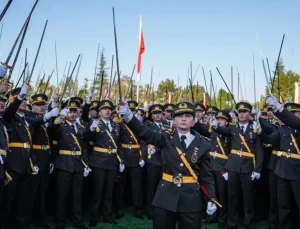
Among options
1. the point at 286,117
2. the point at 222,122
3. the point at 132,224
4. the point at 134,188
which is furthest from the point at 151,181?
the point at 286,117

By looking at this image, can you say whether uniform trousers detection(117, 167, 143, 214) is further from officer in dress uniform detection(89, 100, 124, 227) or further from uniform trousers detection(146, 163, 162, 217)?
officer in dress uniform detection(89, 100, 124, 227)

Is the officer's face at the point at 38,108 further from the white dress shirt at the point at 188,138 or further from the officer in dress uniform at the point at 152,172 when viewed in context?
the white dress shirt at the point at 188,138

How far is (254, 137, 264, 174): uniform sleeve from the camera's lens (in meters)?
7.26

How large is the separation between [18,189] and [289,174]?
467 cm

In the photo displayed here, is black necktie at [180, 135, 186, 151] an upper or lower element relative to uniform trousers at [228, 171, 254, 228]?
upper

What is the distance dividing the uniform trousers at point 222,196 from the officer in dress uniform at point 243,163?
0.24 metres

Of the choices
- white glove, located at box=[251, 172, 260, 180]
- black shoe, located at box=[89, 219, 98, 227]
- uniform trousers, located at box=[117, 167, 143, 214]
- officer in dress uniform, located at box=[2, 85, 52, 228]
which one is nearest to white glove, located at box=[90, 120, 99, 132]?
officer in dress uniform, located at box=[2, 85, 52, 228]

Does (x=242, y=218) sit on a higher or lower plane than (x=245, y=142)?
lower

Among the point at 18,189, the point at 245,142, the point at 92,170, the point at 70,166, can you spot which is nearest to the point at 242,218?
the point at 245,142

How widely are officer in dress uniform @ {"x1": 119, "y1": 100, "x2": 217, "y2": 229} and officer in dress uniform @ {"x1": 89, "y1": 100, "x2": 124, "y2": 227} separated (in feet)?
9.54

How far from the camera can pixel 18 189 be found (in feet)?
20.6

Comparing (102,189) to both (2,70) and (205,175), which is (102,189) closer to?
(205,175)

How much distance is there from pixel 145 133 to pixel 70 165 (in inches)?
116

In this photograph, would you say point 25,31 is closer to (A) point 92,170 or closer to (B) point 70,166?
(B) point 70,166
